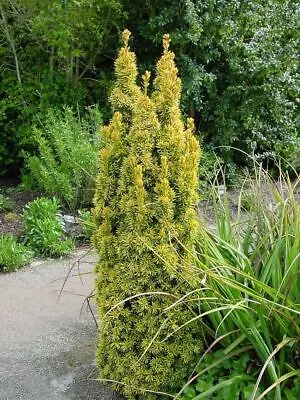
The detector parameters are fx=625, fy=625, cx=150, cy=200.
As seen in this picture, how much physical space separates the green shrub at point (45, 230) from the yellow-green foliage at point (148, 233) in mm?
2462

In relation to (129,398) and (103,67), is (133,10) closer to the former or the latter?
(103,67)

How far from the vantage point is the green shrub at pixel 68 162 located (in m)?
6.05

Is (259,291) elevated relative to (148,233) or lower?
lower

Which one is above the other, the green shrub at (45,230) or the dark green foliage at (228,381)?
the dark green foliage at (228,381)

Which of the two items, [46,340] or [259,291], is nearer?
[259,291]

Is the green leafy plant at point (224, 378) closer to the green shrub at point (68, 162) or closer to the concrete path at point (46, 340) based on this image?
the concrete path at point (46, 340)

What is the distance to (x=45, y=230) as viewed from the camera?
5.31 meters

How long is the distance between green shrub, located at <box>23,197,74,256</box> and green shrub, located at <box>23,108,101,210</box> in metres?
0.38

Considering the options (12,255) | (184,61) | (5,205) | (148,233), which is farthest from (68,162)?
(148,233)

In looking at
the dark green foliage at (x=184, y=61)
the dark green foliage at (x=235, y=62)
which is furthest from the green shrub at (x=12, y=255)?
the dark green foliage at (x=235, y=62)

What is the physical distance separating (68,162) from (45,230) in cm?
107

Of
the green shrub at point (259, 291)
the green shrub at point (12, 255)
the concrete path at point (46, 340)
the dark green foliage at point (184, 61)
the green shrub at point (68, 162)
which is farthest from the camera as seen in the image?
the dark green foliage at point (184, 61)

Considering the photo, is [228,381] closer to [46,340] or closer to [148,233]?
[148,233]

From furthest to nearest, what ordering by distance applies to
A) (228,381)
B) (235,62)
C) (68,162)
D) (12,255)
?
(235,62), (68,162), (12,255), (228,381)
